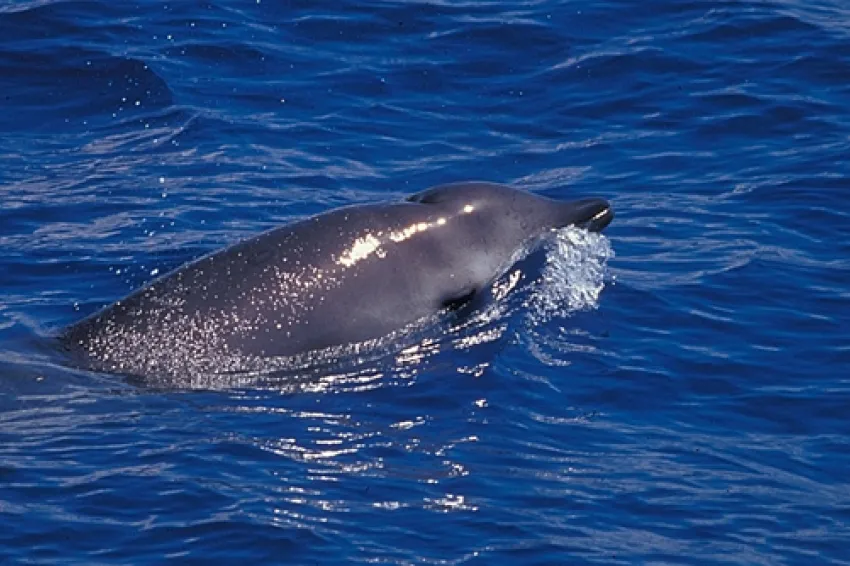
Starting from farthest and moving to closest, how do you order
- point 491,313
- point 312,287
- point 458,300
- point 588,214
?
point 588,214 → point 491,313 → point 458,300 → point 312,287

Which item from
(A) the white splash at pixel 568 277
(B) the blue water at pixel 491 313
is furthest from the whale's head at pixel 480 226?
(B) the blue water at pixel 491 313

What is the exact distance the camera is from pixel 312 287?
14203mm

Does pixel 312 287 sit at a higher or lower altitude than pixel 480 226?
lower

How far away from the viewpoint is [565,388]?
13867 mm

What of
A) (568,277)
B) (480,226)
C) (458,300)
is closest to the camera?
(458,300)

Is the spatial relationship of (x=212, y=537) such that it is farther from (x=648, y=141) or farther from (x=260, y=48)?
(x=260, y=48)

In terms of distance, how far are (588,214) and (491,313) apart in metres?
1.50

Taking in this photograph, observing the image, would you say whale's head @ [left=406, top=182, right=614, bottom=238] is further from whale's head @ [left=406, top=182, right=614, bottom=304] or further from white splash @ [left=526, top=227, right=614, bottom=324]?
white splash @ [left=526, top=227, right=614, bottom=324]

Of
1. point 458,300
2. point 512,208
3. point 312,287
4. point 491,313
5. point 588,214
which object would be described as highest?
point 512,208

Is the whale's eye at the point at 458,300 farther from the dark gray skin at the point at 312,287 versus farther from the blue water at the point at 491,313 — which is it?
the blue water at the point at 491,313

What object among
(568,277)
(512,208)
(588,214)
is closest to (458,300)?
(512,208)

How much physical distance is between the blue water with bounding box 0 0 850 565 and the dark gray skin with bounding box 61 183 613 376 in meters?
0.39

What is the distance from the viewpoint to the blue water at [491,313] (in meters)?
11.5

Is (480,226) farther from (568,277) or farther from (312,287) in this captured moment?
(312,287)
